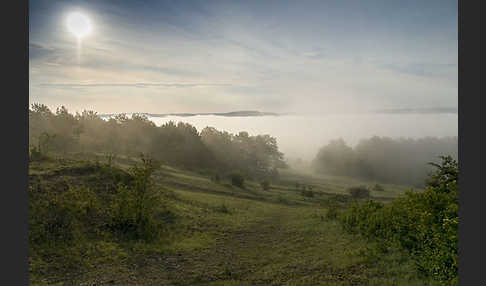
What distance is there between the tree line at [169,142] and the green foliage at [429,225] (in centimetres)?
5434

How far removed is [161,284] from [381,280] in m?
8.85

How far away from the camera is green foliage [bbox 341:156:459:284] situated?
29.1 feet

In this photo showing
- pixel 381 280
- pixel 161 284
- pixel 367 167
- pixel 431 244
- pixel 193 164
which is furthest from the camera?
pixel 367 167

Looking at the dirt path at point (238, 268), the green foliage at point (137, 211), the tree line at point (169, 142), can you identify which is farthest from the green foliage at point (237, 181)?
the dirt path at point (238, 268)

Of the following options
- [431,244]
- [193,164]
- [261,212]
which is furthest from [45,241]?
[193,164]

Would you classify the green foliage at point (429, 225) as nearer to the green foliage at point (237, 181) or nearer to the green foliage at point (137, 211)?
the green foliage at point (137, 211)

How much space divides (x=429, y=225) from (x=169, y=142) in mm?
84260

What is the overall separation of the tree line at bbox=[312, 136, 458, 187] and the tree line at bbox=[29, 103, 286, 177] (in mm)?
28654

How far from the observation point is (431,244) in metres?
10.4

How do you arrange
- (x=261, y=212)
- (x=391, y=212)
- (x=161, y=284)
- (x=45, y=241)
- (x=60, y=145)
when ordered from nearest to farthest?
(x=161, y=284) < (x=45, y=241) < (x=391, y=212) < (x=261, y=212) < (x=60, y=145)

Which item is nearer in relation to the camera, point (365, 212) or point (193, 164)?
point (365, 212)

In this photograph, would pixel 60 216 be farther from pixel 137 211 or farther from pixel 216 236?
pixel 216 236

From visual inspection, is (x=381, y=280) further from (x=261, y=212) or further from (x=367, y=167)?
(x=367, y=167)

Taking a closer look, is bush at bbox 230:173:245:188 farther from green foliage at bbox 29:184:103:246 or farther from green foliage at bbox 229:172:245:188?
green foliage at bbox 29:184:103:246
